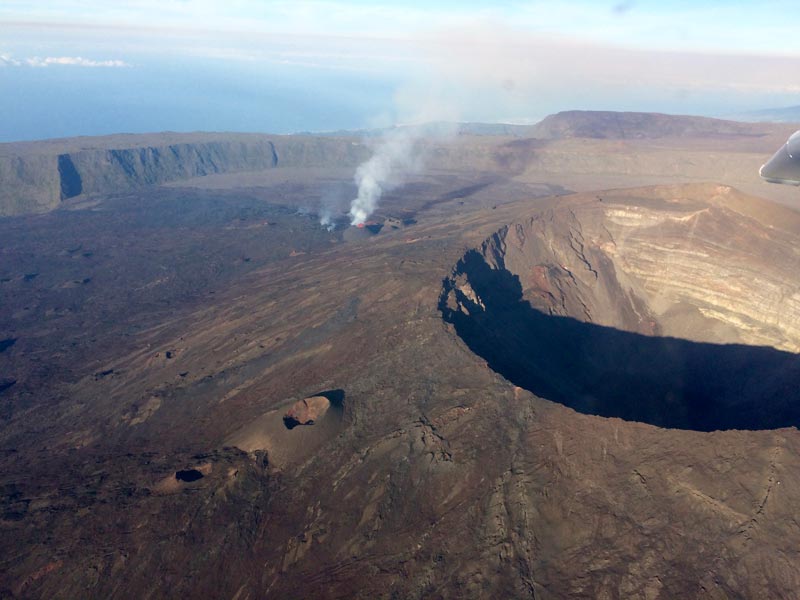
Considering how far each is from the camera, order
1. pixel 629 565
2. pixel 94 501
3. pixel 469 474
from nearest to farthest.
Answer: pixel 629 565 < pixel 469 474 < pixel 94 501

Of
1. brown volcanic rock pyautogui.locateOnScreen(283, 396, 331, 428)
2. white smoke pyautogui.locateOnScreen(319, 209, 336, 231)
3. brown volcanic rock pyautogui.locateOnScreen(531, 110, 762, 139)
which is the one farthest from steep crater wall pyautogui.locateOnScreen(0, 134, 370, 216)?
brown volcanic rock pyautogui.locateOnScreen(283, 396, 331, 428)

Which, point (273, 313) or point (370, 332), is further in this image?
point (273, 313)

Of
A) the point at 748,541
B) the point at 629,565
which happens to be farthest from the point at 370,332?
the point at 748,541

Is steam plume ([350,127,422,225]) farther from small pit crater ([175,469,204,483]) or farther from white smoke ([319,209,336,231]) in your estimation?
small pit crater ([175,469,204,483])

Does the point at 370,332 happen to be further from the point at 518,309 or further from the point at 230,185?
the point at 230,185

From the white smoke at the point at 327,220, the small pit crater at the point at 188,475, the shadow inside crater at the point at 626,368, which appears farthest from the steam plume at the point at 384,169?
the small pit crater at the point at 188,475

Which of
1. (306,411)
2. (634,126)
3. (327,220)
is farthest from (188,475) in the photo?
(634,126)

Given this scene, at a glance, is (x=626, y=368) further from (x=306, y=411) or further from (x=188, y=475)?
(x=188, y=475)

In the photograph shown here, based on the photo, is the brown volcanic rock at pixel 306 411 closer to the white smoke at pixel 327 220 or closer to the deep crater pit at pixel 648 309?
the deep crater pit at pixel 648 309
